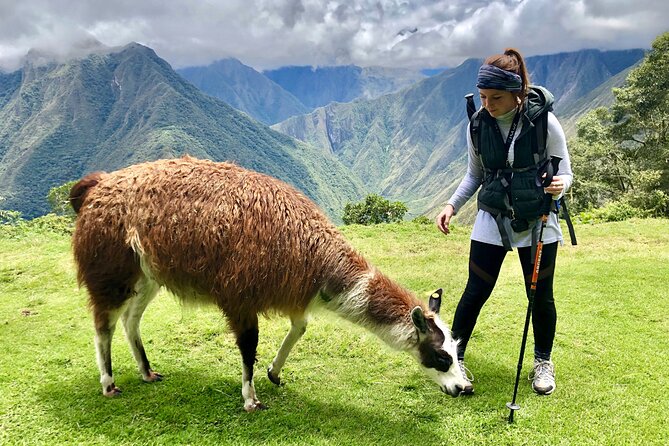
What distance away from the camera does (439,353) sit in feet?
13.4

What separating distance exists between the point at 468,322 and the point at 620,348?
2087 millimetres

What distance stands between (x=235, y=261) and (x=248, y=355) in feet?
3.06

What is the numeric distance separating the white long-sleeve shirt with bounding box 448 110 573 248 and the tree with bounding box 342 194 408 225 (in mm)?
27790

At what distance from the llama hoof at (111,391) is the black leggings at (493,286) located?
3420 millimetres

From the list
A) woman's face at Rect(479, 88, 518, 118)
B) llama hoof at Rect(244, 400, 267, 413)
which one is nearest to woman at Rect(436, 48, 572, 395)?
woman's face at Rect(479, 88, 518, 118)

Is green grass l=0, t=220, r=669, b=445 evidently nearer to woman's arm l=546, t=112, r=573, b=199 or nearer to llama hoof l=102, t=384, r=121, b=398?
llama hoof l=102, t=384, r=121, b=398

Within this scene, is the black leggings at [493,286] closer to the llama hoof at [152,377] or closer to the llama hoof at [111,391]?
the llama hoof at [152,377]

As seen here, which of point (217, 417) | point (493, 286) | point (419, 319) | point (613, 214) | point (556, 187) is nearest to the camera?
point (556, 187)

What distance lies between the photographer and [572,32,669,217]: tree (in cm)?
2147

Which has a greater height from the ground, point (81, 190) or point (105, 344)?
point (81, 190)

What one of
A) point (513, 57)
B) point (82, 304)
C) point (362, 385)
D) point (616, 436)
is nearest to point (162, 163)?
point (362, 385)

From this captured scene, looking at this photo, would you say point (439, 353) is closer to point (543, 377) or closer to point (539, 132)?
point (543, 377)

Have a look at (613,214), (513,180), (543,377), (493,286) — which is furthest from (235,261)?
(613,214)

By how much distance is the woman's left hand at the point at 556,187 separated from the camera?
3725 mm
